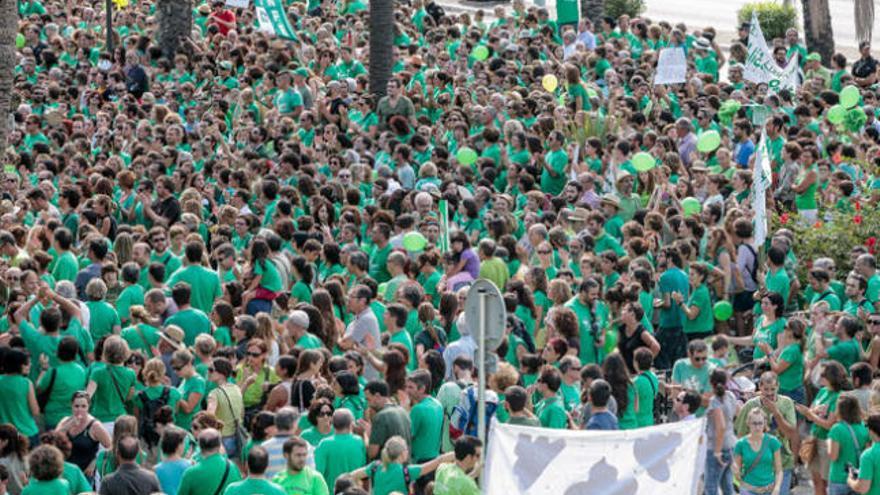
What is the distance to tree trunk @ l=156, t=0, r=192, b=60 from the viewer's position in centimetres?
3003

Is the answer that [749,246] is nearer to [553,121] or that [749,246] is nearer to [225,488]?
→ [553,121]

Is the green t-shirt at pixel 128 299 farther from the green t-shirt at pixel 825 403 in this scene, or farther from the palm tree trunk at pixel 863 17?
the palm tree trunk at pixel 863 17

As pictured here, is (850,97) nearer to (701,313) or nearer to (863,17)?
(701,313)

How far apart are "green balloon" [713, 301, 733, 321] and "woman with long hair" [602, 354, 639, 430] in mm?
3508

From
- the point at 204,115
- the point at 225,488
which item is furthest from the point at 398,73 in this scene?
the point at 225,488

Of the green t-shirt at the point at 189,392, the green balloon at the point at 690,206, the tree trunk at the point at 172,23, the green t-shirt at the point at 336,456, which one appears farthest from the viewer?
the tree trunk at the point at 172,23

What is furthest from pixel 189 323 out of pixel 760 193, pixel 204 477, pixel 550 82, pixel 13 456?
pixel 550 82

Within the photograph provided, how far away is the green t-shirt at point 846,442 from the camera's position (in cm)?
1377

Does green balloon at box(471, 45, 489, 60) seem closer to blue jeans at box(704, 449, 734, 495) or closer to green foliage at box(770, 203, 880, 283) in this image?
green foliage at box(770, 203, 880, 283)

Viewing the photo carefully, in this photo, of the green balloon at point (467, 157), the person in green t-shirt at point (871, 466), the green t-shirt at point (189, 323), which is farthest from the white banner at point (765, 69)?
the person in green t-shirt at point (871, 466)

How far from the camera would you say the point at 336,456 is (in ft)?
42.1

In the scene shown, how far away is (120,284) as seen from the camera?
676 inches

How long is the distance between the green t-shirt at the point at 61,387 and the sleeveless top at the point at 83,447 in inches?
35.6

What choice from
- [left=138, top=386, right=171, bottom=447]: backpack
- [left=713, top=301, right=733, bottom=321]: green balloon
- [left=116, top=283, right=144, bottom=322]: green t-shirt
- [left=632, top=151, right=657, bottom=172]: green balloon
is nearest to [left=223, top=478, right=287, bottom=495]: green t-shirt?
[left=138, top=386, right=171, bottom=447]: backpack
